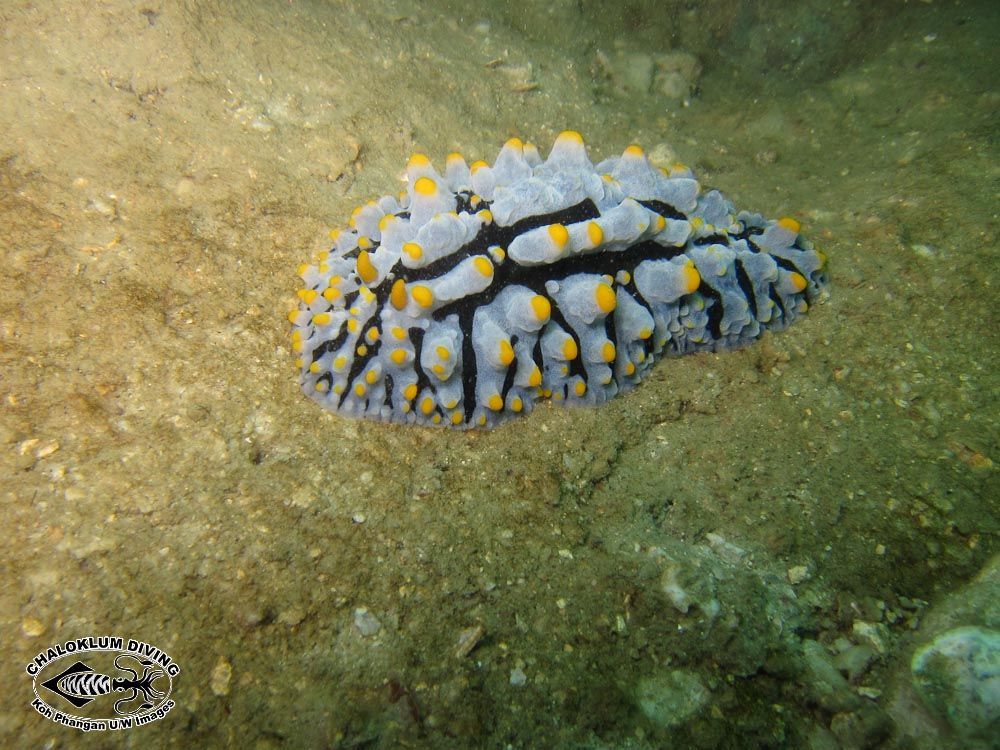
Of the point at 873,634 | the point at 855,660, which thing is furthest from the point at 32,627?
the point at 873,634

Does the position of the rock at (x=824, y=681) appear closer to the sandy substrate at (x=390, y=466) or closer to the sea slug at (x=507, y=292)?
the sandy substrate at (x=390, y=466)

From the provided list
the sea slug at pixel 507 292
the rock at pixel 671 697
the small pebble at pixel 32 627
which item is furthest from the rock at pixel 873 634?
the small pebble at pixel 32 627

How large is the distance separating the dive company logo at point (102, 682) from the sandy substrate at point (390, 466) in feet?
0.16

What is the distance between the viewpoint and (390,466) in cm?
297

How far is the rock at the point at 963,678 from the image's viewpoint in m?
1.99

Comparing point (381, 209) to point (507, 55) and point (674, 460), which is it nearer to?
point (674, 460)

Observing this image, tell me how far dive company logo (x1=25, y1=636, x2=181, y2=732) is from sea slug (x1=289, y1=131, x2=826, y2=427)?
4.71 feet

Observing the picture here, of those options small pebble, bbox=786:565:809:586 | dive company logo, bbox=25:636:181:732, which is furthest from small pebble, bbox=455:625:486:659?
small pebble, bbox=786:565:809:586

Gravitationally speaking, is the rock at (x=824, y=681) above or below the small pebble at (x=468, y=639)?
below

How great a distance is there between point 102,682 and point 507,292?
253 centimetres

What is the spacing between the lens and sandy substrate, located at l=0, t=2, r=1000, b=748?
88.4 inches

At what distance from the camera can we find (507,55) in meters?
5.54

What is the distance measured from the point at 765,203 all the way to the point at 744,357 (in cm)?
202

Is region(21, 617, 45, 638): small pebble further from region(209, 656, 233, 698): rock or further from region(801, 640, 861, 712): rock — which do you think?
region(801, 640, 861, 712): rock
